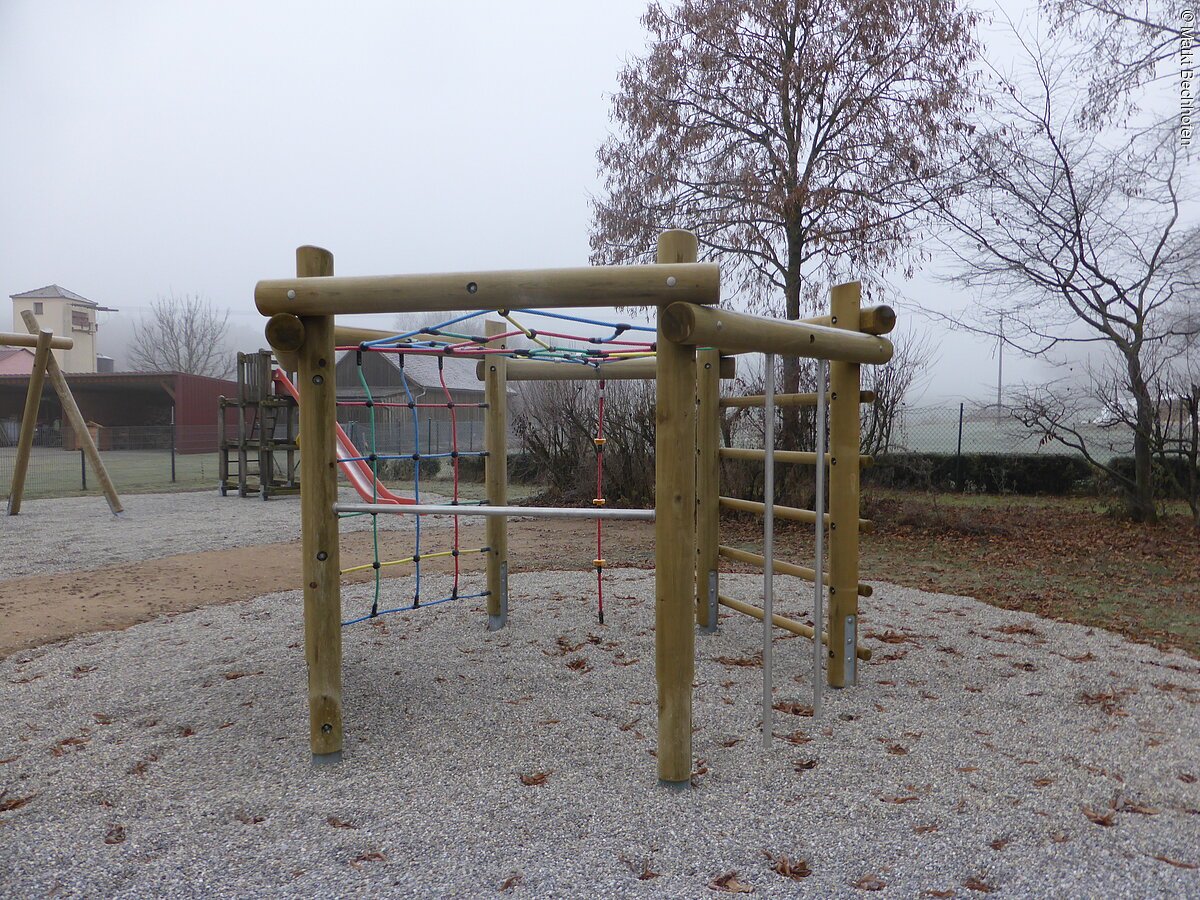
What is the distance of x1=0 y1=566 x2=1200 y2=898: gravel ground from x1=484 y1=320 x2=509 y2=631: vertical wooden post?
344 millimetres

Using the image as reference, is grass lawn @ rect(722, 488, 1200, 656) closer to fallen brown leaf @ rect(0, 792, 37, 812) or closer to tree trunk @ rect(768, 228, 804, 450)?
tree trunk @ rect(768, 228, 804, 450)

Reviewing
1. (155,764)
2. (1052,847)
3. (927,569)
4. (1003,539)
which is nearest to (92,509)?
(155,764)

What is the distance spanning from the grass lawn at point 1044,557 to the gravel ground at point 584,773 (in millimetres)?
929

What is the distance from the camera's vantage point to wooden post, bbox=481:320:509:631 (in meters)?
4.52

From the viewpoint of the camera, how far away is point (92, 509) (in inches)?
440

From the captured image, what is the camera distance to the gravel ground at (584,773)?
216cm

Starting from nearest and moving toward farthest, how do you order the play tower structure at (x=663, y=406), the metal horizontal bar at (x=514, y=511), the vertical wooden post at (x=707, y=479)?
the play tower structure at (x=663, y=406)
the metal horizontal bar at (x=514, y=511)
the vertical wooden post at (x=707, y=479)

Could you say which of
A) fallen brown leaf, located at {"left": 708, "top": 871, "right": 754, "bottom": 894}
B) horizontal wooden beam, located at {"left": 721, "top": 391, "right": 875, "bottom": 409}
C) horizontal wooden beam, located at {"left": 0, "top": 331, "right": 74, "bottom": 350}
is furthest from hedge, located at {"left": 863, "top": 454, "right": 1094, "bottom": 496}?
horizontal wooden beam, located at {"left": 0, "top": 331, "right": 74, "bottom": 350}

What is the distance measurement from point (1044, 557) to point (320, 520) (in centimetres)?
653

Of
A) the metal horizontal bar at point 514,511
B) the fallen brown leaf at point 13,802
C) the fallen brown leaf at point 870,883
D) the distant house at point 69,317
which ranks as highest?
the distant house at point 69,317

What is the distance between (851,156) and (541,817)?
9.19 meters

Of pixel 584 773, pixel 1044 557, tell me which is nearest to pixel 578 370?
pixel 584 773

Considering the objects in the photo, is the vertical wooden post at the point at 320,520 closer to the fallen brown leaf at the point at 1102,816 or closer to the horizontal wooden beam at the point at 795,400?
the horizontal wooden beam at the point at 795,400

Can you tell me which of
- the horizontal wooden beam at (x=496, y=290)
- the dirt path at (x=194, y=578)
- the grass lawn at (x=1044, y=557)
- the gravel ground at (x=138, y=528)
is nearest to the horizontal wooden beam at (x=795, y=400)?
the horizontal wooden beam at (x=496, y=290)
